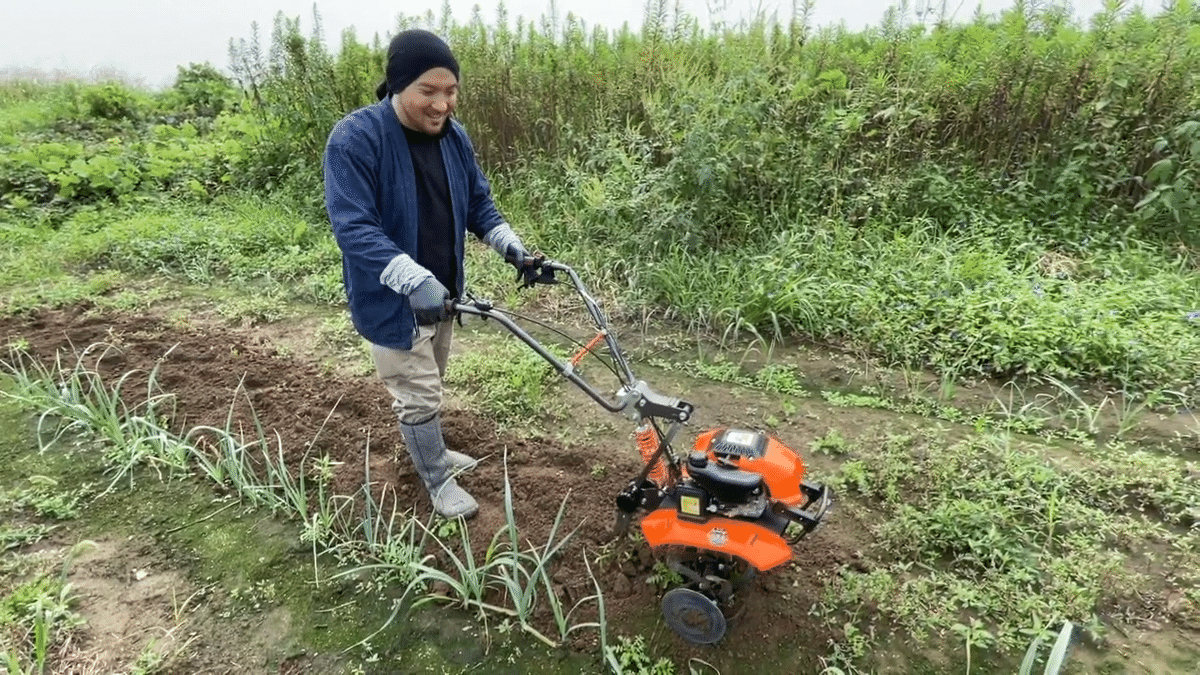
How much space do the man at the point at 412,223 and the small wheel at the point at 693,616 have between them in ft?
3.43

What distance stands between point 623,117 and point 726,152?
144 cm

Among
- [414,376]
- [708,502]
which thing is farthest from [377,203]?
[708,502]

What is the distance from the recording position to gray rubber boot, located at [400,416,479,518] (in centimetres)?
292

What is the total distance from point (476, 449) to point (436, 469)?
1.47ft

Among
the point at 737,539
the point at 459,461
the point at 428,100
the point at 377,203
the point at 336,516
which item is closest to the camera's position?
the point at 737,539

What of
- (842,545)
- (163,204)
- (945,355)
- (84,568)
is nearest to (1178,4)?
(945,355)

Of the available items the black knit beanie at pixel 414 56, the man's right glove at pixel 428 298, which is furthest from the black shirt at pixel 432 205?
the man's right glove at pixel 428 298

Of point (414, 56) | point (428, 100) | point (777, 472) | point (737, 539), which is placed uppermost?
point (414, 56)

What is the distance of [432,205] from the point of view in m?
2.69

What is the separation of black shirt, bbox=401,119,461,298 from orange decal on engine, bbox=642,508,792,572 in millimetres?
1414

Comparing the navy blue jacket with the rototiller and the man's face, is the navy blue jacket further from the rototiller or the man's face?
the rototiller

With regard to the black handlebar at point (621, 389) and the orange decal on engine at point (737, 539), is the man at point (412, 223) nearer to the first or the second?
the black handlebar at point (621, 389)

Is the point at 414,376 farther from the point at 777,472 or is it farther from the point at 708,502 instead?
the point at 777,472

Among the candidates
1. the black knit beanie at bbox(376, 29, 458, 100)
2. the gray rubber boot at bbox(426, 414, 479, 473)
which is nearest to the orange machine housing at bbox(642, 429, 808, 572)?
the gray rubber boot at bbox(426, 414, 479, 473)
